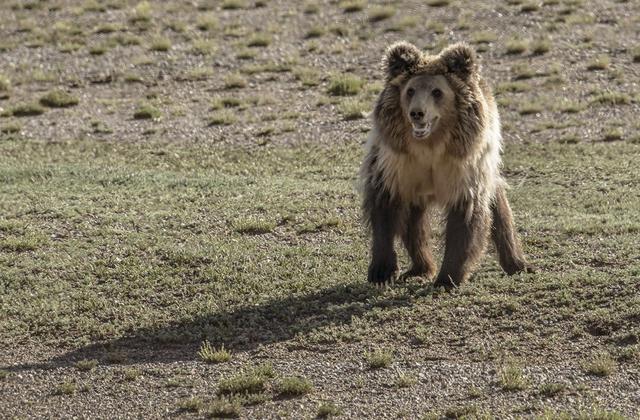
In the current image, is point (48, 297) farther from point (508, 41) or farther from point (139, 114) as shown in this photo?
point (508, 41)

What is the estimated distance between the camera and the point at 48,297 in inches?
507

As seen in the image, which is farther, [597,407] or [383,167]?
[383,167]

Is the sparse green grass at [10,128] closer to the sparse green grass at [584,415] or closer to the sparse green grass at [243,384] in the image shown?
the sparse green grass at [243,384]

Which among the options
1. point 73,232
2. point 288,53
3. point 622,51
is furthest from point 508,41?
point 73,232

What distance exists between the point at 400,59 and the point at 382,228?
64.0 inches

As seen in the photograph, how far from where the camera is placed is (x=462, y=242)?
1216cm

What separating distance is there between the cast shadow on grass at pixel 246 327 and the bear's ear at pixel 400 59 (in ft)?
6.76

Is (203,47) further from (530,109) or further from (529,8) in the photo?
(530,109)

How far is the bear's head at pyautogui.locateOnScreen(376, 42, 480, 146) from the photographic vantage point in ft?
39.2

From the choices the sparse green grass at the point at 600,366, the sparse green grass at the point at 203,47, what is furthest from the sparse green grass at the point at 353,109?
the sparse green grass at the point at 600,366

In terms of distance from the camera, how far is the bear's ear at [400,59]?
12359 mm

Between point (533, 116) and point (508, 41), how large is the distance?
560 cm

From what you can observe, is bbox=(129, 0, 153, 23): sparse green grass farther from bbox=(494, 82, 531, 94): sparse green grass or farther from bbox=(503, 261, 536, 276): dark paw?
bbox=(503, 261, 536, 276): dark paw

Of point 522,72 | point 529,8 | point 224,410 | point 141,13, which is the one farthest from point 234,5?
point 224,410
